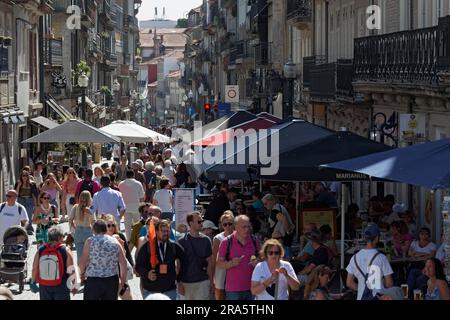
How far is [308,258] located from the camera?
15664 mm

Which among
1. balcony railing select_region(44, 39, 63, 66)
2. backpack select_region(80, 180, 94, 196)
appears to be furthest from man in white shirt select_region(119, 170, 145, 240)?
balcony railing select_region(44, 39, 63, 66)

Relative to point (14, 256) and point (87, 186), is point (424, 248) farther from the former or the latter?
point (87, 186)

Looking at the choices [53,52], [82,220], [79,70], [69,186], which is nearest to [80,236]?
[82,220]

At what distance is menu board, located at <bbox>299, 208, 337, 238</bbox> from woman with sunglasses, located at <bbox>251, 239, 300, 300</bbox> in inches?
231

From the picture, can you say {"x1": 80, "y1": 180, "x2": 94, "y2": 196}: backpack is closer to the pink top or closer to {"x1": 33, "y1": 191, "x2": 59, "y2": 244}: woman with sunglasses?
{"x1": 33, "y1": 191, "x2": 59, "y2": 244}: woman with sunglasses

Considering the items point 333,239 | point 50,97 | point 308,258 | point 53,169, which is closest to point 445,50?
point 333,239

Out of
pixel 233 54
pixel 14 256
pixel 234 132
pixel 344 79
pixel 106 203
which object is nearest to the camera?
pixel 14 256

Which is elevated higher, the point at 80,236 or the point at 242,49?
the point at 242,49

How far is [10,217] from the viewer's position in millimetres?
18531

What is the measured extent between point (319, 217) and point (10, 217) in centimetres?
460

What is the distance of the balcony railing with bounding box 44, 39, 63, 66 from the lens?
4738 centimetres

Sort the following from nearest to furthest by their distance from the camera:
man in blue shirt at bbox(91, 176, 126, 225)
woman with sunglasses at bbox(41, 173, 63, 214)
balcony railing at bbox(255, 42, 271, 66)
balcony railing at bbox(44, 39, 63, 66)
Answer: man in blue shirt at bbox(91, 176, 126, 225)
woman with sunglasses at bbox(41, 173, 63, 214)
balcony railing at bbox(44, 39, 63, 66)
balcony railing at bbox(255, 42, 271, 66)

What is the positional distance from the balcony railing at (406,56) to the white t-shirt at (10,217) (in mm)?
6689
